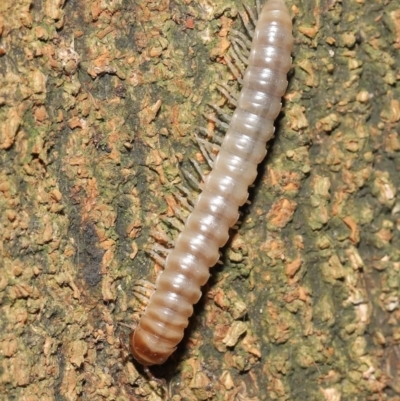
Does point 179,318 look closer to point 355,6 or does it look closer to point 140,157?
point 140,157

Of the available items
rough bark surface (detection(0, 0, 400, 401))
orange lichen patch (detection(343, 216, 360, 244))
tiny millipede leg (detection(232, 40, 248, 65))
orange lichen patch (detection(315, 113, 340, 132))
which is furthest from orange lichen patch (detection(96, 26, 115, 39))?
orange lichen patch (detection(343, 216, 360, 244))

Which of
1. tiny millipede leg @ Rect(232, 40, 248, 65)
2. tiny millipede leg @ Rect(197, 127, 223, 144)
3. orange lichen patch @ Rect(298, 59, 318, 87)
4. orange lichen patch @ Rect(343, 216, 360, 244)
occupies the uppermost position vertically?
tiny millipede leg @ Rect(232, 40, 248, 65)

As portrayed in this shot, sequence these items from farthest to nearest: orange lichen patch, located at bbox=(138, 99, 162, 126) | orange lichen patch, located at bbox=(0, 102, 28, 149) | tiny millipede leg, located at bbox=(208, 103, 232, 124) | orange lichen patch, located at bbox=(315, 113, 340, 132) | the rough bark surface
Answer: orange lichen patch, located at bbox=(315, 113, 340, 132)
tiny millipede leg, located at bbox=(208, 103, 232, 124)
orange lichen patch, located at bbox=(138, 99, 162, 126)
the rough bark surface
orange lichen patch, located at bbox=(0, 102, 28, 149)

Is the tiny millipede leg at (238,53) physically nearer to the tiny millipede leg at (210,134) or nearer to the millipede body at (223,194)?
the millipede body at (223,194)

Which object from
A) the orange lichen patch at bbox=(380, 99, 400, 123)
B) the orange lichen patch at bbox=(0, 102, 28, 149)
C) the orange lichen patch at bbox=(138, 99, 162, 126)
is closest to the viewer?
the orange lichen patch at bbox=(0, 102, 28, 149)

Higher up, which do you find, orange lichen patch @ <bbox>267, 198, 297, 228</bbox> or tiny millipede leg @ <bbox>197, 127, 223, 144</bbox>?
tiny millipede leg @ <bbox>197, 127, 223, 144</bbox>

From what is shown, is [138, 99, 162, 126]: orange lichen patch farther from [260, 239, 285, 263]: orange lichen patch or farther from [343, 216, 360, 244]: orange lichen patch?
[343, 216, 360, 244]: orange lichen patch

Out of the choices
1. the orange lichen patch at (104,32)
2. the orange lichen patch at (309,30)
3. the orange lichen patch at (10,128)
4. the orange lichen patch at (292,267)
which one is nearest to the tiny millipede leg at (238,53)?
the orange lichen patch at (309,30)
